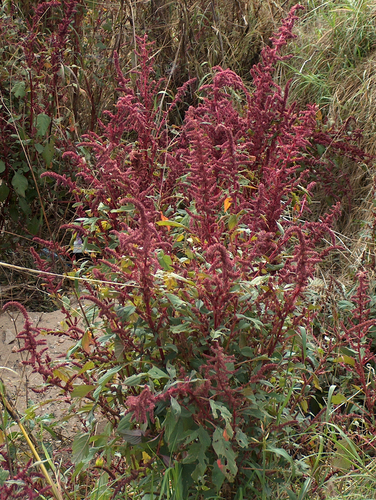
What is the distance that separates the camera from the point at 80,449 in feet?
5.81

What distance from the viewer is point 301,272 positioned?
163 centimetres

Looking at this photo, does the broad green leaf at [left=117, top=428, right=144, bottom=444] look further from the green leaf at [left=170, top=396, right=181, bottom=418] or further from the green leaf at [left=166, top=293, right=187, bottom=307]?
the green leaf at [left=166, top=293, right=187, bottom=307]

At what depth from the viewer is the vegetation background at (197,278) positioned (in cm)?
166

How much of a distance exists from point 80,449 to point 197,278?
2.07 ft

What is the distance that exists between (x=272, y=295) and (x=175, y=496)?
2.09ft

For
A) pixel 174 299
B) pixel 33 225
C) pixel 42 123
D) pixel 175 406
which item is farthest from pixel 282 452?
pixel 33 225

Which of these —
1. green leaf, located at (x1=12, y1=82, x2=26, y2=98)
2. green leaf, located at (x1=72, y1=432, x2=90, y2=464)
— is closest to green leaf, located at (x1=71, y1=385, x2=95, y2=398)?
green leaf, located at (x1=72, y1=432, x2=90, y2=464)

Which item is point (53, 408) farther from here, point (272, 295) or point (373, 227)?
point (373, 227)

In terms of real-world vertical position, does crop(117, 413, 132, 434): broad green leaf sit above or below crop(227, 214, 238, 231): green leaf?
below

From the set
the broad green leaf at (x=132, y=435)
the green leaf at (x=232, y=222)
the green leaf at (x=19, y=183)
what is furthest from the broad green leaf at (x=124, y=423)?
the green leaf at (x=19, y=183)

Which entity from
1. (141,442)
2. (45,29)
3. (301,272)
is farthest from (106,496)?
(45,29)

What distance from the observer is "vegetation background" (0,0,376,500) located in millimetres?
1663

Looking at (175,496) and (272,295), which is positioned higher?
(272,295)

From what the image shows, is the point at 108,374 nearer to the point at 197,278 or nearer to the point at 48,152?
the point at 197,278
